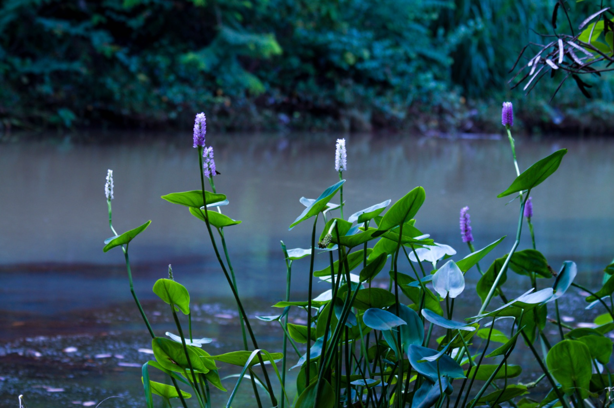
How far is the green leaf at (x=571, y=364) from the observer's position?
2.93 feet

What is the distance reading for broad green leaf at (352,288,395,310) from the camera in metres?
0.94

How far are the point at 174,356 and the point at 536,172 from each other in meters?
0.56

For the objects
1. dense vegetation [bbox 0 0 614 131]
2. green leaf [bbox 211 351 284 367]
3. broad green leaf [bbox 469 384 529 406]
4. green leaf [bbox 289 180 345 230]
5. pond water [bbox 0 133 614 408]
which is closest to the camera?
green leaf [bbox 289 180 345 230]

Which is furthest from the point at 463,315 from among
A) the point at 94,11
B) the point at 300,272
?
the point at 94,11

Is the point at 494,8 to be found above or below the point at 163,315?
above

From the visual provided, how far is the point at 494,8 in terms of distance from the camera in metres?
11.2

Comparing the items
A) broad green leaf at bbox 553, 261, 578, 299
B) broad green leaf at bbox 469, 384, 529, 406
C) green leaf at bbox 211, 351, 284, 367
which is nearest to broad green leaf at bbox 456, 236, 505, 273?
broad green leaf at bbox 553, 261, 578, 299

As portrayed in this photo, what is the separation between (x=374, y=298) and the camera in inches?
37.3

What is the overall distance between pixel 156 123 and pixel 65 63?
4.36 feet

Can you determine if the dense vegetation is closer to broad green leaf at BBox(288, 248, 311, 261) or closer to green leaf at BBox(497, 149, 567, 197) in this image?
broad green leaf at BBox(288, 248, 311, 261)

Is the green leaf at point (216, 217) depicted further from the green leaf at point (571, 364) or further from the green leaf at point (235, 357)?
the green leaf at point (571, 364)

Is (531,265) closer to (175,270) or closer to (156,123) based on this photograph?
(175,270)

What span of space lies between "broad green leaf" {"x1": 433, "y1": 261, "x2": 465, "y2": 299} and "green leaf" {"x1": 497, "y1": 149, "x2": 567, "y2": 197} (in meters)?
0.12

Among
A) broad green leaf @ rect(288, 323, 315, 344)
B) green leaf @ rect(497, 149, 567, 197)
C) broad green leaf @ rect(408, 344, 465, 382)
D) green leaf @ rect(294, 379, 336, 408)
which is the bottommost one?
green leaf @ rect(294, 379, 336, 408)
